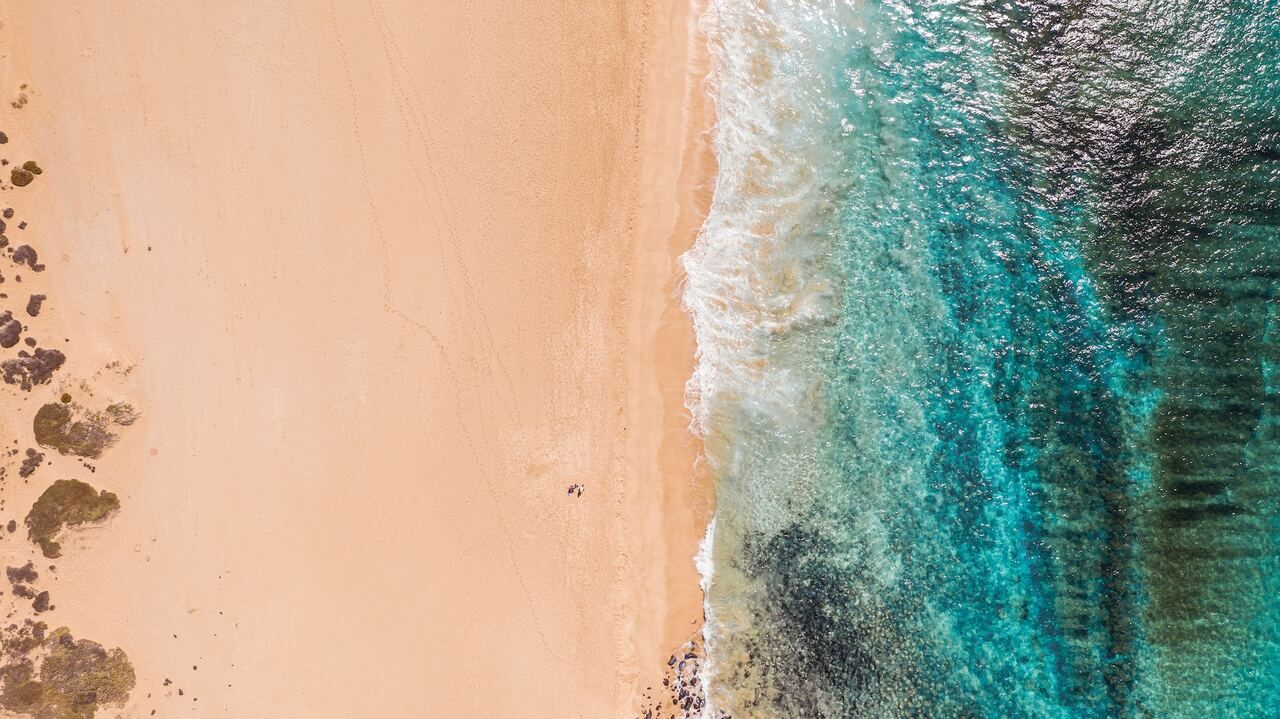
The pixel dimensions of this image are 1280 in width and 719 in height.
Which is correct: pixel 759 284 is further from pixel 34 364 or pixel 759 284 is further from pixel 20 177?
pixel 20 177

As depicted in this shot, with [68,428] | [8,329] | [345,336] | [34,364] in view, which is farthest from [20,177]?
[345,336]

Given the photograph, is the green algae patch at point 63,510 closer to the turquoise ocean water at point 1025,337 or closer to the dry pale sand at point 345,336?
the dry pale sand at point 345,336

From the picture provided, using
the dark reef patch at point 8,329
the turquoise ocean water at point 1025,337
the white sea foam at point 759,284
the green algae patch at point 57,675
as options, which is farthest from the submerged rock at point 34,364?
the turquoise ocean water at point 1025,337

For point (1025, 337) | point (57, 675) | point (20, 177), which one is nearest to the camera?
point (20, 177)

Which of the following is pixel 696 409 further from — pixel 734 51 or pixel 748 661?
pixel 734 51

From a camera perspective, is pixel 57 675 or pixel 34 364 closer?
pixel 34 364

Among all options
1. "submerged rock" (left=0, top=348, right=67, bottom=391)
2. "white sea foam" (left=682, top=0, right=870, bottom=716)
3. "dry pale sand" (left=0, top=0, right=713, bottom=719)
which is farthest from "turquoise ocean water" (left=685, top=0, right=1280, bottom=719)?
"submerged rock" (left=0, top=348, right=67, bottom=391)

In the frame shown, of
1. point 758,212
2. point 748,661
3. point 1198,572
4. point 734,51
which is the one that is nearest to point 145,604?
point 748,661
